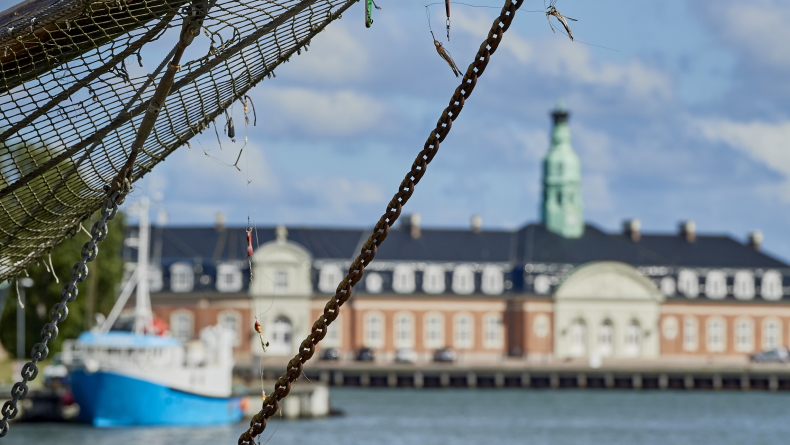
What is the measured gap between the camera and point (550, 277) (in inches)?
2945

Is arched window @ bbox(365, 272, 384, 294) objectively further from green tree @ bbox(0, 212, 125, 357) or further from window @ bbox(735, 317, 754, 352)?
green tree @ bbox(0, 212, 125, 357)

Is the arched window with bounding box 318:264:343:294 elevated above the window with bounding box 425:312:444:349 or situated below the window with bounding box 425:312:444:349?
above

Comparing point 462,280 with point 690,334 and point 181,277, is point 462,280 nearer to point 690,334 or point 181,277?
point 690,334

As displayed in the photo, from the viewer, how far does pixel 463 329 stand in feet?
247

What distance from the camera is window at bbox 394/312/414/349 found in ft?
245

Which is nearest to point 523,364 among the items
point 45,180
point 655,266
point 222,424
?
point 655,266

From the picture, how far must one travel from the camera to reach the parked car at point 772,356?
7406 cm

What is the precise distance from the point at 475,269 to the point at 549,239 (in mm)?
5630

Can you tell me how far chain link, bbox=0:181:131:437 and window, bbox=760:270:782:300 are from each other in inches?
2986

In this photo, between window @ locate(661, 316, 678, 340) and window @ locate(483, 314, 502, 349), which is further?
window @ locate(661, 316, 678, 340)

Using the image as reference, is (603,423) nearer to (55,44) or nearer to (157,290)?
(157,290)

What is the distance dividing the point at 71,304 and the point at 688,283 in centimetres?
3892

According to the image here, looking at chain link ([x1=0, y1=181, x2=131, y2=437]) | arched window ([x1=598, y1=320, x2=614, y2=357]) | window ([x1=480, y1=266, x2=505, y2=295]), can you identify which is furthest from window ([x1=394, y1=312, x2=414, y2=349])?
chain link ([x1=0, y1=181, x2=131, y2=437])

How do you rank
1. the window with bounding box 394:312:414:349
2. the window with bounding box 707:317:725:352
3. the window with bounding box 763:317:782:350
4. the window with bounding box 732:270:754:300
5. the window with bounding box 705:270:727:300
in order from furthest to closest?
the window with bounding box 763:317:782:350, the window with bounding box 732:270:754:300, the window with bounding box 707:317:725:352, the window with bounding box 705:270:727:300, the window with bounding box 394:312:414:349
